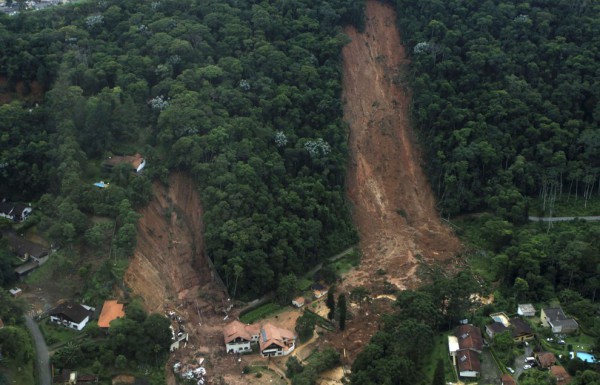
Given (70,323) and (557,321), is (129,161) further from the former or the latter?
(557,321)

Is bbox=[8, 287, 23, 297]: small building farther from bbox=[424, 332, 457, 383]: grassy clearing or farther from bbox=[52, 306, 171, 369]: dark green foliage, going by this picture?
bbox=[424, 332, 457, 383]: grassy clearing

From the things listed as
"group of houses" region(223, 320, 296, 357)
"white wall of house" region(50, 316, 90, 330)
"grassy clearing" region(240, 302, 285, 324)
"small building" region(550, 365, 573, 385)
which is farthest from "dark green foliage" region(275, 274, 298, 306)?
"small building" region(550, 365, 573, 385)

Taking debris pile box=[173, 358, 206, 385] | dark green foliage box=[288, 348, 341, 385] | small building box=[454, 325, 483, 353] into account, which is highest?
debris pile box=[173, 358, 206, 385]

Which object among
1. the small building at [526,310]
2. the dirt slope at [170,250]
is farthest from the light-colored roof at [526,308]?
the dirt slope at [170,250]

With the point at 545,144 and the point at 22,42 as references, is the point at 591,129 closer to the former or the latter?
the point at 545,144

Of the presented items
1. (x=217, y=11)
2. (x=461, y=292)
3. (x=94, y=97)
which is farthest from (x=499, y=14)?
(x=94, y=97)

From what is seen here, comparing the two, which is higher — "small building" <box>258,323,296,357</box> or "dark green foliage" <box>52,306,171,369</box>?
"dark green foliage" <box>52,306,171,369</box>

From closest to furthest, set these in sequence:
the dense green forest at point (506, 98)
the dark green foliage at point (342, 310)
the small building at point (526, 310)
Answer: the small building at point (526, 310)
the dark green foliage at point (342, 310)
the dense green forest at point (506, 98)

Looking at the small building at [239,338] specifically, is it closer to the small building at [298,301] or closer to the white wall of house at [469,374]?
the small building at [298,301]
